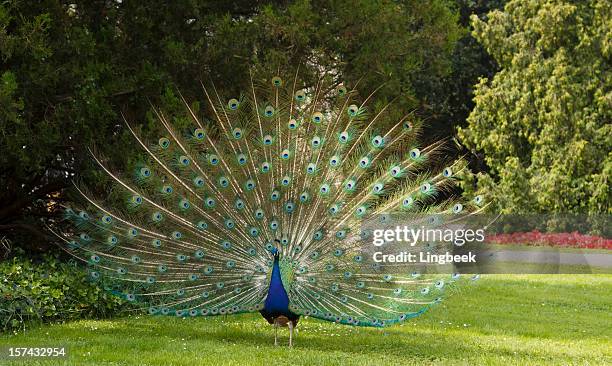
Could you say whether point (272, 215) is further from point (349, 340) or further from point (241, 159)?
point (349, 340)

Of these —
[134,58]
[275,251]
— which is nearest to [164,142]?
[275,251]

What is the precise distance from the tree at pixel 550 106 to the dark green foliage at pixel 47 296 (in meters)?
16.0

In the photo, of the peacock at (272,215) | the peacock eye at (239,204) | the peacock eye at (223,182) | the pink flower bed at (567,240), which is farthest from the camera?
the pink flower bed at (567,240)

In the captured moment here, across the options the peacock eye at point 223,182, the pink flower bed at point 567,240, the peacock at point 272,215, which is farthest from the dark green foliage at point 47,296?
the pink flower bed at point 567,240

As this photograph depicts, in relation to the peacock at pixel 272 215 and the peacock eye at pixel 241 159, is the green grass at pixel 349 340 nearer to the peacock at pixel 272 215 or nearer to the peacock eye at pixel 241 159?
the peacock at pixel 272 215

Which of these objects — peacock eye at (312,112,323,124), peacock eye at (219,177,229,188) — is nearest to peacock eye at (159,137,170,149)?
peacock eye at (219,177,229,188)

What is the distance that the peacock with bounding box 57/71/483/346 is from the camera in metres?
8.39

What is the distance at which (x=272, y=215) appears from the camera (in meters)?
8.61

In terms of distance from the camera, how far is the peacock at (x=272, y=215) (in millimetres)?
8391

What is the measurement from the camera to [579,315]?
1252 centimetres

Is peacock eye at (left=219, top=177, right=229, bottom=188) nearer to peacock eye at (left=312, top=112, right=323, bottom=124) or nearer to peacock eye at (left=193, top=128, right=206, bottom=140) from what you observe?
peacock eye at (left=193, top=128, right=206, bottom=140)

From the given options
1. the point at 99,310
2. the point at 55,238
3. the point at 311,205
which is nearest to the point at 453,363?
the point at 311,205

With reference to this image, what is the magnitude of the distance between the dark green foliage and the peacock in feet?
1.86

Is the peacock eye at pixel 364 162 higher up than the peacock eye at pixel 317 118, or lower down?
lower down
